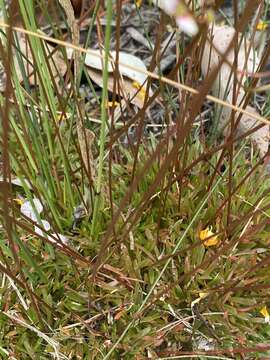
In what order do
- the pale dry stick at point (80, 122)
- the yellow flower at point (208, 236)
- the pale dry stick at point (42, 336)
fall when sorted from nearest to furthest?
1. the pale dry stick at point (80, 122)
2. the pale dry stick at point (42, 336)
3. the yellow flower at point (208, 236)

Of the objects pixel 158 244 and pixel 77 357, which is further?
pixel 158 244

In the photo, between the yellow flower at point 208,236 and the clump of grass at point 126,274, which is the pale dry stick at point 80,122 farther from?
the yellow flower at point 208,236

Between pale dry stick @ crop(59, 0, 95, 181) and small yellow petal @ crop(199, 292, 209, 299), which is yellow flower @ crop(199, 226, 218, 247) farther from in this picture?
pale dry stick @ crop(59, 0, 95, 181)

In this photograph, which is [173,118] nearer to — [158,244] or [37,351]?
[158,244]

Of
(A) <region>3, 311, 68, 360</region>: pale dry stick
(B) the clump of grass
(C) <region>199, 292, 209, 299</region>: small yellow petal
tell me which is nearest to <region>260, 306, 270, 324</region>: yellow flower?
(B) the clump of grass

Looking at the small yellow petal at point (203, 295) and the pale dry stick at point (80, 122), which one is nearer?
the pale dry stick at point (80, 122)

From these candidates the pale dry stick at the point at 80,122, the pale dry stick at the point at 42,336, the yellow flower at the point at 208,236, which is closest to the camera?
the pale dry stick at the point at 80,122

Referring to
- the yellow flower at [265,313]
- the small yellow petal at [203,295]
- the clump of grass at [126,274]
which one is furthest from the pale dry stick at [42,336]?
the yellow flower at [265,313]

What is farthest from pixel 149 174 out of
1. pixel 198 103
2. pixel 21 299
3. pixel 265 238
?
pixel 198 103

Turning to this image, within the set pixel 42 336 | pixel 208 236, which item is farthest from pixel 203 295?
pixel 42 336

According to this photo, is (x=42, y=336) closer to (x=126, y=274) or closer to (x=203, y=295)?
(x=126, y=274)

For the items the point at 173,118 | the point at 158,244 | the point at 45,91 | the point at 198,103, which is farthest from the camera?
the point at 173,118
